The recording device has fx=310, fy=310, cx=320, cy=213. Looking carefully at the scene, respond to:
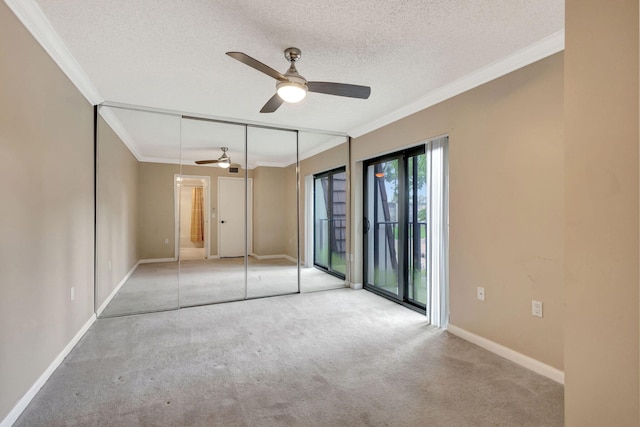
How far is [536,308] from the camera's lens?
2369 mm

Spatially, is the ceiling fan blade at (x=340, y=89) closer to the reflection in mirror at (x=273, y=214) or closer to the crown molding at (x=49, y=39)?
the crown molding at (x=49, y=39)

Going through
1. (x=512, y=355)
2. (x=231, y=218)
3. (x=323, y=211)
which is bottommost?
(x=512, y=355)

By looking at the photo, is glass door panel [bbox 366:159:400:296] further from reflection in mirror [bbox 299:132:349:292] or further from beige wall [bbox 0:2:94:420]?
beige wall [bbox 0:2:94:420]

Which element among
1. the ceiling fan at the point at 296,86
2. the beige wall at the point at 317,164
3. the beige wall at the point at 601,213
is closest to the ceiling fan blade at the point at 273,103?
the ceiling fan at the point at 296,86

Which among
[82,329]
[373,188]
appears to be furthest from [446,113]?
[82,329]

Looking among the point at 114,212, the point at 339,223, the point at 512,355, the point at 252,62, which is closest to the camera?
the point at 252,62

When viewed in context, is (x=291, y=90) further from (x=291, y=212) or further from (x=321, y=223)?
(x=321, y=223)

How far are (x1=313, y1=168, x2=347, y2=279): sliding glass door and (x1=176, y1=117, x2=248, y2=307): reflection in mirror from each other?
1.32 meters

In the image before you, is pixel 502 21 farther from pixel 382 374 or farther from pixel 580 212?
pixel 382 374

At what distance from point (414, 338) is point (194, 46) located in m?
3.10

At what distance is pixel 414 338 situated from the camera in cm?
293

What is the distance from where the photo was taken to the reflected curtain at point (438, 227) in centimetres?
320

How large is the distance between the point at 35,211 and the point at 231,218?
2.39 metres

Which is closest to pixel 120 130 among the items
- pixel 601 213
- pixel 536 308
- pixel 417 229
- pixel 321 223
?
pixel 321 223
